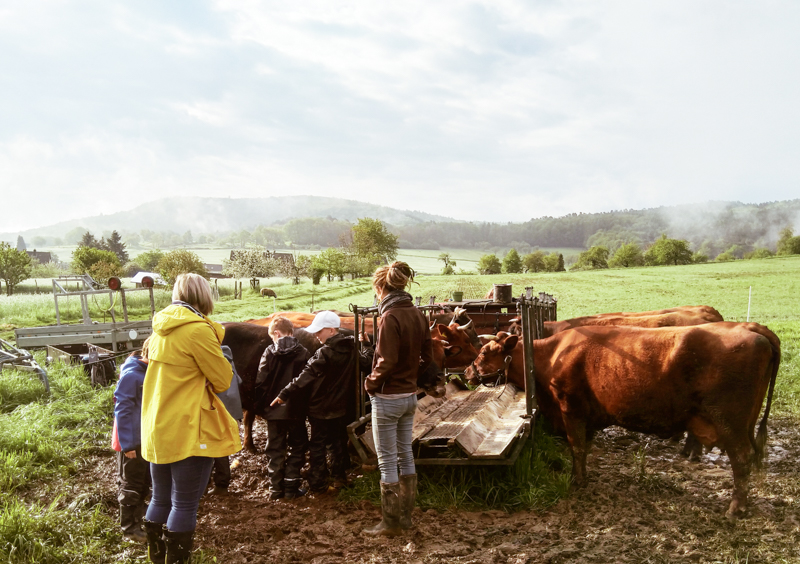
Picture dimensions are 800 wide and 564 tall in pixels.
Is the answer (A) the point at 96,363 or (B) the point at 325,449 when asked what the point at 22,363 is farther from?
(B) the point at 325,449

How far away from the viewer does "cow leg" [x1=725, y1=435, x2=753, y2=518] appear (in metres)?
5.15

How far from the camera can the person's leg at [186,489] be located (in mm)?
3664

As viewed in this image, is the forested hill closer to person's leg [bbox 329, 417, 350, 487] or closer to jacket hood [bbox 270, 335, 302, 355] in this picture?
person's leg [bbox 329, 417, 350, 487]

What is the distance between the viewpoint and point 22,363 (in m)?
10.8

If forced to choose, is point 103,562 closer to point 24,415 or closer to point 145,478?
point 145,478

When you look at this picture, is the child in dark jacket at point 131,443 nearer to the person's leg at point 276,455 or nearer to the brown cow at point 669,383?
the person's leg at point 276,455

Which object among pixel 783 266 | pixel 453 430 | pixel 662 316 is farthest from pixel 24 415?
pixel 783 266

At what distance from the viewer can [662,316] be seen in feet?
30.8

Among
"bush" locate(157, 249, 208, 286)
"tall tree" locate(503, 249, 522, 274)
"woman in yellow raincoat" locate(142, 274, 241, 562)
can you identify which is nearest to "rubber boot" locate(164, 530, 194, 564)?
"woman in yellow raincoat" locate(142, 274, 241, 562)

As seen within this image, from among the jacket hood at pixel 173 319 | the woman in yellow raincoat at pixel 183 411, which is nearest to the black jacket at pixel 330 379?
the woman in yellow raincoat at pixel 183 411

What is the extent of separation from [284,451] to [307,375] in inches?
38.9

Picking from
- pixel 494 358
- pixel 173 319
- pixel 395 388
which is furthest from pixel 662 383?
pixel 173 319

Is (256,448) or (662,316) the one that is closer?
(256,448)

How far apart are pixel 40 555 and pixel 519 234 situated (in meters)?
197
